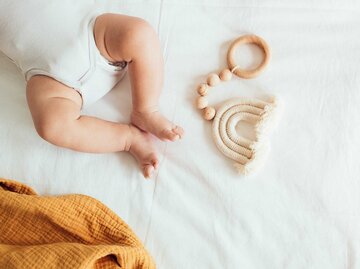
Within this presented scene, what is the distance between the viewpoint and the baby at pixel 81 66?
34.1 inches

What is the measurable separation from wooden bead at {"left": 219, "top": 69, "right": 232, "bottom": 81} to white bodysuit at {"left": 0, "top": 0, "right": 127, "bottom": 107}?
221 millimetres

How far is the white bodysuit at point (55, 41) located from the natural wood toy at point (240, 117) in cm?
22

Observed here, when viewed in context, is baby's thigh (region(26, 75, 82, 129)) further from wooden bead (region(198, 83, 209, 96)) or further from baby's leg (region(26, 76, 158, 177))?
wooden bead (region(198, 83, 209, 96))

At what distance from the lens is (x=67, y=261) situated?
0.74 meters

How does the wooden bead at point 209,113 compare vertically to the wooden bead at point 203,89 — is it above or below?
below

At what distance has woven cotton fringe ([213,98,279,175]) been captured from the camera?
86 centimetres

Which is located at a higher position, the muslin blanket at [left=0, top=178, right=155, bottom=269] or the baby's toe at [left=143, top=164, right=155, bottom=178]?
the baby's toe at [left=143, top=164, right=155, bottom=178]

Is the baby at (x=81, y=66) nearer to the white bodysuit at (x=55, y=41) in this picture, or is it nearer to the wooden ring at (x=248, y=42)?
the white bodysuit at (x=55, y=41)

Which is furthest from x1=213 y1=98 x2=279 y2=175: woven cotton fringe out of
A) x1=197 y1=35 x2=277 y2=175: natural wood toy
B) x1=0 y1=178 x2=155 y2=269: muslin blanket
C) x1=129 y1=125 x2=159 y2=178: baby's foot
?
x1=0 y1=178 x2=155 y2=269: muslin blanket

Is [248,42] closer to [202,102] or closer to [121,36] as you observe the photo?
[202,102]

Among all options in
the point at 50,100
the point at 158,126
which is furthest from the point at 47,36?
the point at 158,126

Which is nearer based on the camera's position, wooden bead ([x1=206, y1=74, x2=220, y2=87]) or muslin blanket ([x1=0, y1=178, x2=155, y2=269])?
muslin blanket ([x1=0, y1=178, x2=155, y2=269])

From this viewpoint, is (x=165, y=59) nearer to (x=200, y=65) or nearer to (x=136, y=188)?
(x=200, y=65)

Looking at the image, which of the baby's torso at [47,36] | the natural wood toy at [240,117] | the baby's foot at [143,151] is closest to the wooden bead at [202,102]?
the natural wood toy at [240,117]
